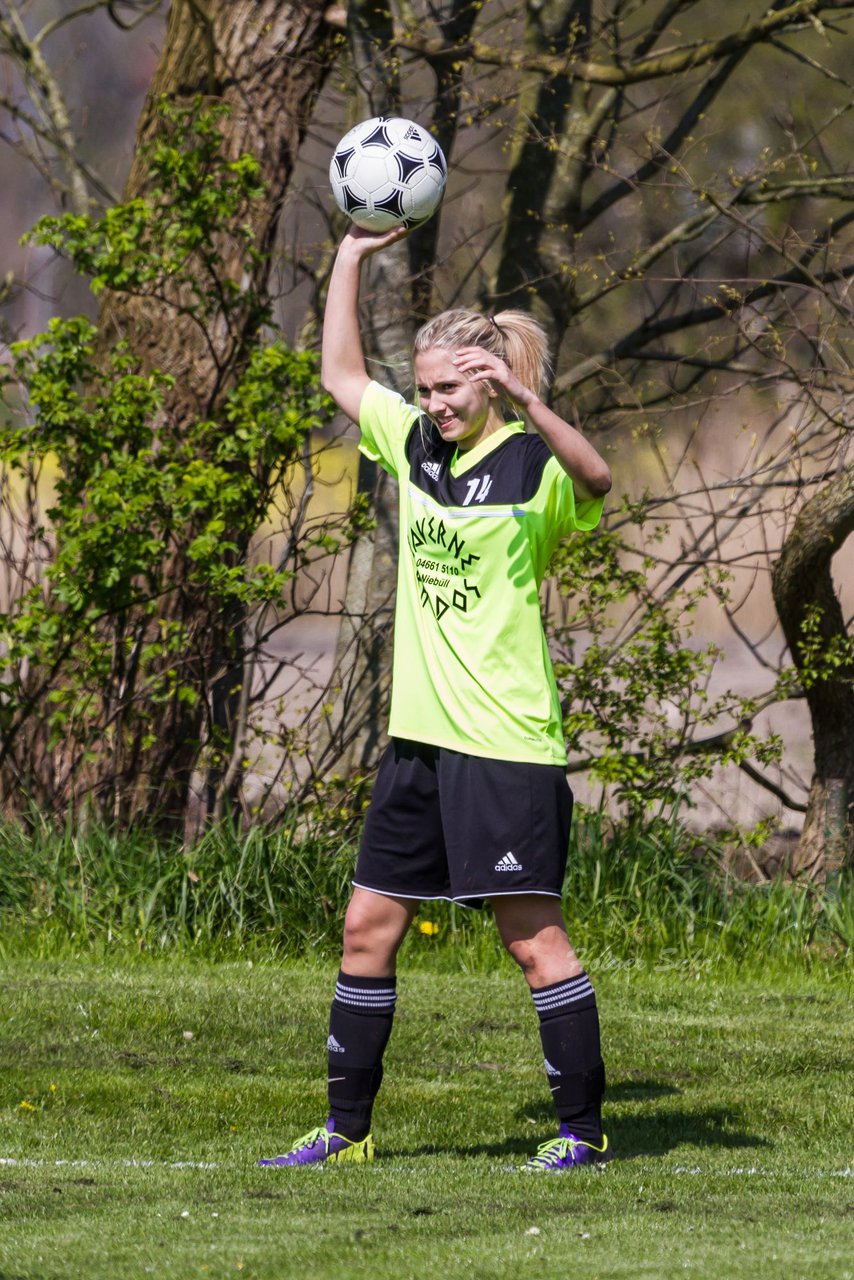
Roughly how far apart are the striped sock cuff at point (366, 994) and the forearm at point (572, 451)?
4.14 feet

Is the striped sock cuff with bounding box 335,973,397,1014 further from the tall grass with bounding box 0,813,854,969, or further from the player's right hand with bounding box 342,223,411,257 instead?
the tall grass with bounding box 0,813,854,969

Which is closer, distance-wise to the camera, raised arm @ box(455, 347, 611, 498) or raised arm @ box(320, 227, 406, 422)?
raised arm @ box(455, 347, 611, 498)

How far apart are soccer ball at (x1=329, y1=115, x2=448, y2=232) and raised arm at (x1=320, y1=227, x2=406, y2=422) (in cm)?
15

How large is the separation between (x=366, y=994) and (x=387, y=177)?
2.15 meters

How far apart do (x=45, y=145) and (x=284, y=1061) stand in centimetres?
831

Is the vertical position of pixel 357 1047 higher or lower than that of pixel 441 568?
lower

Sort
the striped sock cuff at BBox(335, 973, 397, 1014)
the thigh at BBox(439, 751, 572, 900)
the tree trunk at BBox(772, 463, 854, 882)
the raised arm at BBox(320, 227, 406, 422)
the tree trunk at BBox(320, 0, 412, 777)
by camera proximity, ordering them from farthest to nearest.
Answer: the tree trunk at BBox(320, 0, 412, 777) → the tree trunk at BBox(772, 463, 854, 882) → the raised arm at BBox(320, 227, 406, 422) → the striped sock cuff at BBox(335, 973, 397, 1014) → the thigh at BBox(439, 751, 572, 900)

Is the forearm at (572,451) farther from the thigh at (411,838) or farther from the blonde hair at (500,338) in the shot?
the thigh at (411,838)

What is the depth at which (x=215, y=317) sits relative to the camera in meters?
8.55

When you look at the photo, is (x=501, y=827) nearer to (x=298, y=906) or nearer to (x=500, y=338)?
(x=500, y=338)

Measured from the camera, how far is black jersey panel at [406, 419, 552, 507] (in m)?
3.74

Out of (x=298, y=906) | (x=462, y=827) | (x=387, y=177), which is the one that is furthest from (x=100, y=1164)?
(x=298, y=906)

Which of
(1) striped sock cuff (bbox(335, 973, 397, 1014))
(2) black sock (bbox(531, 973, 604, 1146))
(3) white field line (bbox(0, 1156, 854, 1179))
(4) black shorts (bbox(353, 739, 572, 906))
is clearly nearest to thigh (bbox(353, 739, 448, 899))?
(4) black shorts (bbox(353, 739, 572, 906))

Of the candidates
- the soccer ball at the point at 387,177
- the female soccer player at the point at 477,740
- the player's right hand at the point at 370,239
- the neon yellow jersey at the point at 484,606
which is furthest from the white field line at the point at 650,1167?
the soccer ball at the point at 387,177
